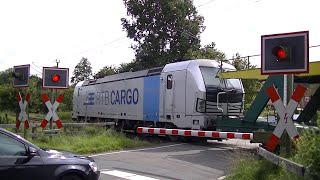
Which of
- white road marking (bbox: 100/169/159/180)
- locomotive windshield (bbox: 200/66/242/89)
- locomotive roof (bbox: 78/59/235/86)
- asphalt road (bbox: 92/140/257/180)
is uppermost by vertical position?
locomotive roof (bbox: 78/59/235/86)

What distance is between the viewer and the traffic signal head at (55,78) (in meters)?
16.3

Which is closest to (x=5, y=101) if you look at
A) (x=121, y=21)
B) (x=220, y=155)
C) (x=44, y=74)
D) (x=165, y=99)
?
(x=121, y=21)

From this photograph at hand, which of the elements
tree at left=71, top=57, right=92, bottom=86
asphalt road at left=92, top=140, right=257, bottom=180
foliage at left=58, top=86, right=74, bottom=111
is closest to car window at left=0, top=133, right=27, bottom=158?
asphalt road at left=92, top=140, right=257, bottom=180

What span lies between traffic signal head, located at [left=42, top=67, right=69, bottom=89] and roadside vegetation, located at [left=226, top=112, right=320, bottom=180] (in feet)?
26.1

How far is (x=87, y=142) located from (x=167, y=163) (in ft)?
14.8

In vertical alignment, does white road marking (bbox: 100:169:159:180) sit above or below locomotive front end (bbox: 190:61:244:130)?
below

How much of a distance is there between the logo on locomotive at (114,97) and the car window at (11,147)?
1714 centimetres

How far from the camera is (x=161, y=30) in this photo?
4750cm

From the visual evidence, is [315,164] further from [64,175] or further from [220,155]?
[220,155]

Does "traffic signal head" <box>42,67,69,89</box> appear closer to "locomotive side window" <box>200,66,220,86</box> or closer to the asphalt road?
the asphalt road

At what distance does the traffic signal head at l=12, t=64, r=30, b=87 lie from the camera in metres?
15.3

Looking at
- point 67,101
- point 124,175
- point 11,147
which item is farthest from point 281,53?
point 67,101

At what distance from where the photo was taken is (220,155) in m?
15.6

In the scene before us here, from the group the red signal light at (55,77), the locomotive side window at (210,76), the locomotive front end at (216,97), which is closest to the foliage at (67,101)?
the locomotive front end at (216,97)
